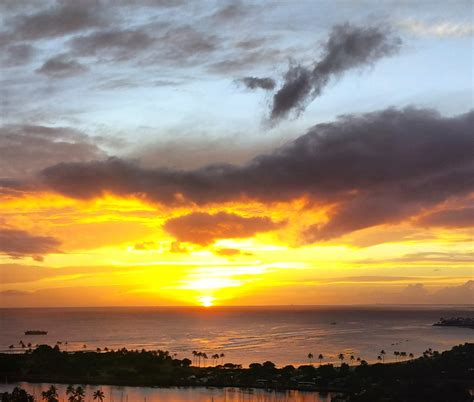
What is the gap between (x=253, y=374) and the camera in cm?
9319

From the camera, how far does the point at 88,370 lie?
97.4m

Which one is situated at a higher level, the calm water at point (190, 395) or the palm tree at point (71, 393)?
the palm tree at point (71, 393)

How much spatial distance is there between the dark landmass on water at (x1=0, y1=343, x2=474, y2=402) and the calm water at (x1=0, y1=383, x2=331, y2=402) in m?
2.58

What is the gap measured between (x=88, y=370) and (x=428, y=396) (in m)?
55.3

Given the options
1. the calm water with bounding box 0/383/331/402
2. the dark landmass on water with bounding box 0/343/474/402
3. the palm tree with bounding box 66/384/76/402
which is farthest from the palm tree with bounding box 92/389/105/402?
the dark landmass on water with bounding box 0/343/474/402

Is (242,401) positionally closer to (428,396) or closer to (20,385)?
(428,396)

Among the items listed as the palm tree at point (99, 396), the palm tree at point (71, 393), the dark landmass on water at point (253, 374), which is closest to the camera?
the palm tree at point (71, 393)

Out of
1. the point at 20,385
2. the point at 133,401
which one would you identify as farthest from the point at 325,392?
the point at 20,385

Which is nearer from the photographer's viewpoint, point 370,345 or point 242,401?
point 242,401

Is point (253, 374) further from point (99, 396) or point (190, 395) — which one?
point (99, 396)

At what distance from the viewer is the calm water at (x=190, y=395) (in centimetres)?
8088

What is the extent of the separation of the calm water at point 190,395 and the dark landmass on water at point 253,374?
8.45ft

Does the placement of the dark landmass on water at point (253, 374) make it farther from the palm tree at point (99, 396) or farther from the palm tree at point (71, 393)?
the palm tree at point (99, 396)

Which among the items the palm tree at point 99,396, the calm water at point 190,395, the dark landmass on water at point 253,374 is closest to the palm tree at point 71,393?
the calm water at point 190,395
